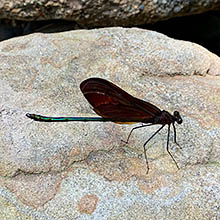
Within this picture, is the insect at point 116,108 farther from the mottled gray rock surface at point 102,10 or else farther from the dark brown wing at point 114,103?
the mottled gray rock surface at point 102,10

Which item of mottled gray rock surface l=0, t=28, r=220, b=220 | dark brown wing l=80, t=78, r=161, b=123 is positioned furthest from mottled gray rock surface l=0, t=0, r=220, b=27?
dark brown wing l=80, t=78, r=161, b=123

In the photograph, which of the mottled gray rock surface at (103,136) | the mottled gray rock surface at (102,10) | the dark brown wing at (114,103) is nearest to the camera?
the mottled gray rock surface at (103,136)

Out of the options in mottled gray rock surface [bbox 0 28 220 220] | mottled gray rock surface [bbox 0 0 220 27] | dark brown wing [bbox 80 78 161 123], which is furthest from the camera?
mottled gray rock surface [bbox 0 0 220 27]

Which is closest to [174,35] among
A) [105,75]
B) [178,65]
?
[178,65]

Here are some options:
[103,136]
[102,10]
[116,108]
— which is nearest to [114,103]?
[116,108]

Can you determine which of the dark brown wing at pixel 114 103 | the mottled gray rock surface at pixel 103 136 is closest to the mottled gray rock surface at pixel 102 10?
the mottled gray rock surface at pixel 103 136

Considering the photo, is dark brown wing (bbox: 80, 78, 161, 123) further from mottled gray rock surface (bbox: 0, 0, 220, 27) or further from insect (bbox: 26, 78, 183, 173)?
mottled gray rock surface (bbox: 0, 0, 220, 27)

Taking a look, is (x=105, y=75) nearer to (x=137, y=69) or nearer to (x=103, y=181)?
(x=137, y=69)
